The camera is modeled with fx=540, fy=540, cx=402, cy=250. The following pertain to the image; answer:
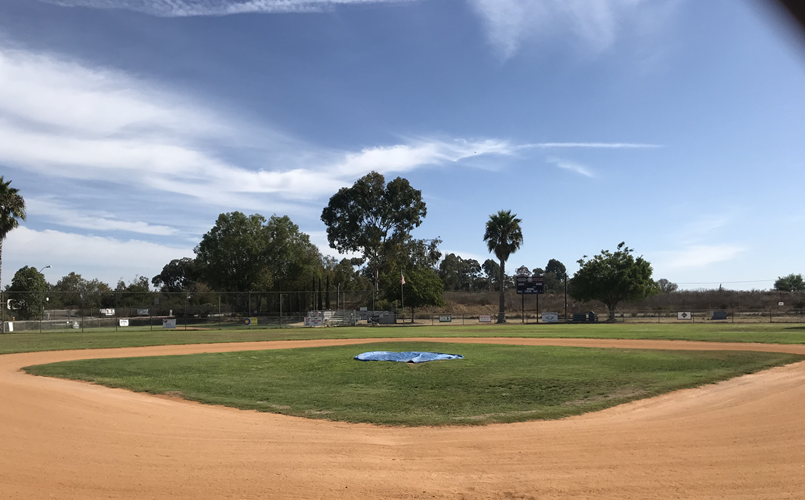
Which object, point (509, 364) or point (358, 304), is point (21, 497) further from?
point (358, 304)

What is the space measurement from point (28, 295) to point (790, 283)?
127103 mm

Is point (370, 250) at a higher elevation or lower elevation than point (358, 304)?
higher

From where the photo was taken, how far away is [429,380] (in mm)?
16047

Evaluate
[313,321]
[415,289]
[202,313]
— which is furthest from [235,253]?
[415,289]

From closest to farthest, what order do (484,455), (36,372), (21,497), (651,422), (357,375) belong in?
(21,497) < (484,455) < (651,422) < (357,375) < (36,372)

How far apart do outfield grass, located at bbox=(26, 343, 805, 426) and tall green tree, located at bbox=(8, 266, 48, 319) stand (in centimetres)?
4417

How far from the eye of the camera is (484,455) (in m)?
8.15

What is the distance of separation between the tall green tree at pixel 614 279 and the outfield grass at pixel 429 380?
49558mm

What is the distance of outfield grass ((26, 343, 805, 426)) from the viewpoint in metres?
12.3

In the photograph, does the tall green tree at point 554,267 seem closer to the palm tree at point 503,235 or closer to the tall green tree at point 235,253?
the palm tree at point 503,235

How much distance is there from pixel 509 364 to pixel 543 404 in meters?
7.05

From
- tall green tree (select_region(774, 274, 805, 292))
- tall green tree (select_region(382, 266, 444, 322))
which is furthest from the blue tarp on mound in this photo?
tall green tree (select_region(774, 274, 805, 292))

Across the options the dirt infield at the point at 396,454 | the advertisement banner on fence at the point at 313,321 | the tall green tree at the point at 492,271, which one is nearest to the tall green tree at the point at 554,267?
the tall green tree at the point at 492,271

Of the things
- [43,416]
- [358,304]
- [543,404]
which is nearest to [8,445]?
[43,416]
